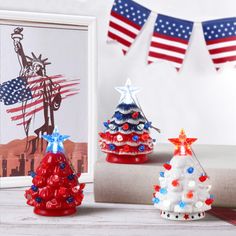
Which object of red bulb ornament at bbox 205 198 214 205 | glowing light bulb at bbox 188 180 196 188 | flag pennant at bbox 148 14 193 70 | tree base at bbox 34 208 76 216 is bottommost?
tree base at bbox 34 208 76 216

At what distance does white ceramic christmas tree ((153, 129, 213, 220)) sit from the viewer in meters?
0.68

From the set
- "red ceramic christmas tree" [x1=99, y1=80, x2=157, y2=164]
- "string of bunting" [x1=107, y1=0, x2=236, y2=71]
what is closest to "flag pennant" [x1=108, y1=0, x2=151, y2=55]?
"string of bunting" [x1=107, y1=0, x2=236, y2=71]

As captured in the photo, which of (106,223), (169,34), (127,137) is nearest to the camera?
(106,223)

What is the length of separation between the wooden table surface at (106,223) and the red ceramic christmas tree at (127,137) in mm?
84

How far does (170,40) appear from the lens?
1.10 m

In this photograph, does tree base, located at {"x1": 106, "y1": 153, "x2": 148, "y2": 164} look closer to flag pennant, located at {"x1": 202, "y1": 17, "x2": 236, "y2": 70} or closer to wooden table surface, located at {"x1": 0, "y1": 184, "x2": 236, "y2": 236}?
wooden table surface, located at {"x1": 0, "y1": 184, "x2": 236, "y2": 236}

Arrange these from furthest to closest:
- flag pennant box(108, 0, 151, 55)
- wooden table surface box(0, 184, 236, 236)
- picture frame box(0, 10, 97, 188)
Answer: flag pennant box(108, 0, 151, 55)
picture frame box(0, 10, 97, 188)
wooden table surface box(0, 184, 236, 236)

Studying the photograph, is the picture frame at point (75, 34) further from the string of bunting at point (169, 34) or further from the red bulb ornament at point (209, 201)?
the red bulb ornament at point (209, 201)

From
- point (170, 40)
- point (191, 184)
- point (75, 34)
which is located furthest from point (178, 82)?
point (191, 184)

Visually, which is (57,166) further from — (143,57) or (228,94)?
(228,94)

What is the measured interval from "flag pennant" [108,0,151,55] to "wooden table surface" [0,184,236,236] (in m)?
0.44

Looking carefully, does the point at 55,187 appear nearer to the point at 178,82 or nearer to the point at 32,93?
the point at 32,93

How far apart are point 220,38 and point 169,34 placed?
12cm

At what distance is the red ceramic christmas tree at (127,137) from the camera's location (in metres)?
0.79
